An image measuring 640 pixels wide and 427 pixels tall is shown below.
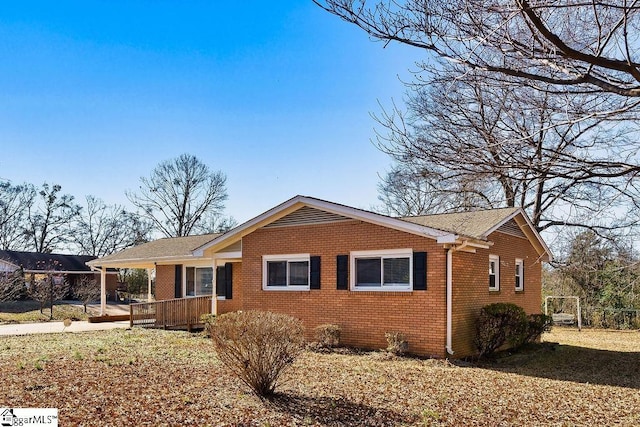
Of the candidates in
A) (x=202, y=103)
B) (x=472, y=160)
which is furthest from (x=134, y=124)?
(x=472, y=160)

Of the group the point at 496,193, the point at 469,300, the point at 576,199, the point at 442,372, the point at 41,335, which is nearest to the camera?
the point at 576,199

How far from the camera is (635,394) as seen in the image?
970cm

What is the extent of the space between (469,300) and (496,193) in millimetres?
6066

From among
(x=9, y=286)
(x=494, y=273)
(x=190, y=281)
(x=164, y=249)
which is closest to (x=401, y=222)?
(x=494, y=273)

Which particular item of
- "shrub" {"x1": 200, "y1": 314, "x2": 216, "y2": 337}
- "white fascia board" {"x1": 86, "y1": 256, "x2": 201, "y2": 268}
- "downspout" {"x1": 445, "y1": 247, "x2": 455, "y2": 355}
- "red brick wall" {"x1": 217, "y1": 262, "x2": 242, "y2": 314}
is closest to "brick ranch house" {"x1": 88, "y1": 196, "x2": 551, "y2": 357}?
"downspout" {"x1": 445, "y1": 247, "x2": 455, "y2": 355}

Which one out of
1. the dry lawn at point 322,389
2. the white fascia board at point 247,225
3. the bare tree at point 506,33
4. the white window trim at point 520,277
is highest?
the bare tree at point 506,33

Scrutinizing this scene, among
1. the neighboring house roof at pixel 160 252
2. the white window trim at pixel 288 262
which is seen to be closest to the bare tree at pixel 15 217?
the neighboring house roof at pixel 160 252

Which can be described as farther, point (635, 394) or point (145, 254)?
point (145, 254)

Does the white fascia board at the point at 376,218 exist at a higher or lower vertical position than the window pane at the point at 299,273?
higher

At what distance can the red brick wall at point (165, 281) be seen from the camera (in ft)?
75.5

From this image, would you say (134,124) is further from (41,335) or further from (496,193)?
(496,193)

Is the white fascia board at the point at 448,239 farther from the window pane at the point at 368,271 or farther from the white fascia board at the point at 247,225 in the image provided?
the white fascia board at the point at 247,225

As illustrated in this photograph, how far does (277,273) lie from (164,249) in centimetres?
921

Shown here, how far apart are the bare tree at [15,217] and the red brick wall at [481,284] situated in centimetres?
3922
